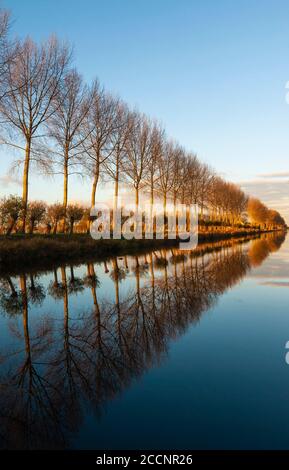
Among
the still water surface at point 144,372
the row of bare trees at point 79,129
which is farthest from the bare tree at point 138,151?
the still water surface at point 144,372

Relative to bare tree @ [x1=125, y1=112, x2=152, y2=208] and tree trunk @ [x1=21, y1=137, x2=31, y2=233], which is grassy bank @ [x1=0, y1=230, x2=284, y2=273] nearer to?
tree trunk @ [x1=21, y1=137, x2=31, y2=233]

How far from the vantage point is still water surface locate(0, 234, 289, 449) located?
3068 mm

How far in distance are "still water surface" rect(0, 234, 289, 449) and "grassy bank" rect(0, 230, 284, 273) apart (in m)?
6.66

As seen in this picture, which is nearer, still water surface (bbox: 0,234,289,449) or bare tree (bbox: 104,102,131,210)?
still water surface (bbox: 0,234,289,449)

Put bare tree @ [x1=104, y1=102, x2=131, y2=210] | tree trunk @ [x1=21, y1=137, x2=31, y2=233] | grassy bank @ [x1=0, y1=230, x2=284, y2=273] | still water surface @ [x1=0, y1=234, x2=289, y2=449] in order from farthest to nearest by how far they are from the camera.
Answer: bare tree @ [x1=104, y1=102, x2=131, y2=210] → tree trunk @ [x1=21, y1=137, x2=31, y2=233] → grassy bank @ [x1=0, y1=230, x2=284, y2=273] → still water surface @ [x1=0, y1=234, x2=289, y2=449]

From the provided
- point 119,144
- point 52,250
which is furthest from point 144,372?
point 119,144

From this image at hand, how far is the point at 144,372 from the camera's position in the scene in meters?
4.28

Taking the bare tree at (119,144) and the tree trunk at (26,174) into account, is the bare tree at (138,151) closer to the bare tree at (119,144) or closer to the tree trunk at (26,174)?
the bare tree at (119,144)

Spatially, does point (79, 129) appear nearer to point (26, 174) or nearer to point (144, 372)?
point (26, 174)

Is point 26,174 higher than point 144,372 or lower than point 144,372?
higher

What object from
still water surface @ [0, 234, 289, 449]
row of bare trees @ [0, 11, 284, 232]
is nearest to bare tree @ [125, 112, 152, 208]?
row of bare trees @ [0, 11, 284, 232]

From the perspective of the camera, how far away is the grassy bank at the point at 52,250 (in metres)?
15.1

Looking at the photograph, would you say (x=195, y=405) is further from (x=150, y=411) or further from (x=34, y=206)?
(x=34, y=206)

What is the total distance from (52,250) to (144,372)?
14.0m
